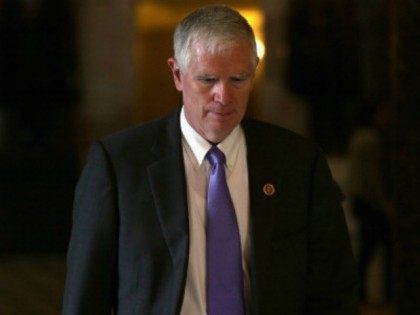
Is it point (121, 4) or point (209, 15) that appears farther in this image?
point (121, 4)

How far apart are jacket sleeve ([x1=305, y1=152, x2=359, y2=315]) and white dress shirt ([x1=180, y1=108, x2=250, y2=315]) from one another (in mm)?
195

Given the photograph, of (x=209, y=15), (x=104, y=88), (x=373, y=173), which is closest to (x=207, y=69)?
(x=209, y=15)

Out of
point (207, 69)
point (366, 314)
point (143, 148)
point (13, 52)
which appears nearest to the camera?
point (207, 69)

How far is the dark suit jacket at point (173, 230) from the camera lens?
2.79 metres

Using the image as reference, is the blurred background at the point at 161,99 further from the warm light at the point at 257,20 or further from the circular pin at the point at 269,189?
the circular pin at the point at 269,189

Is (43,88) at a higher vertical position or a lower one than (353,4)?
lower

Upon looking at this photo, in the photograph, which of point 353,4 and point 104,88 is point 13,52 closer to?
point 104,88

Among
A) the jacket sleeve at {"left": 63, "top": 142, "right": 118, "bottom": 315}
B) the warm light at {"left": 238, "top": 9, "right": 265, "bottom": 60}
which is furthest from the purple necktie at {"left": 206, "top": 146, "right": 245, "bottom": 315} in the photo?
the warm light at {"left": 238, "top": 9, "right": 265, "bottom": 60}

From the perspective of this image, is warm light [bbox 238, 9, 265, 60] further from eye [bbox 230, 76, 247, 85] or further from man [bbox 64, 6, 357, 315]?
eye [bbox 230, 76, 247, 85]

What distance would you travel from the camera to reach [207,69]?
2.73 meters

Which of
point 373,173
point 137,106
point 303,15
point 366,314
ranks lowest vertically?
point 366,314

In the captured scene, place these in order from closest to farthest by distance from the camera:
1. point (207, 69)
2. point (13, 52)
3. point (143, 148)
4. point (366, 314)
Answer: point (207, 69), point (143, 148), point (13, 52), point (366, 314)

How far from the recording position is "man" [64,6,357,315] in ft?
9.05

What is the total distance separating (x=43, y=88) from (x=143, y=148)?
83.0 inches
